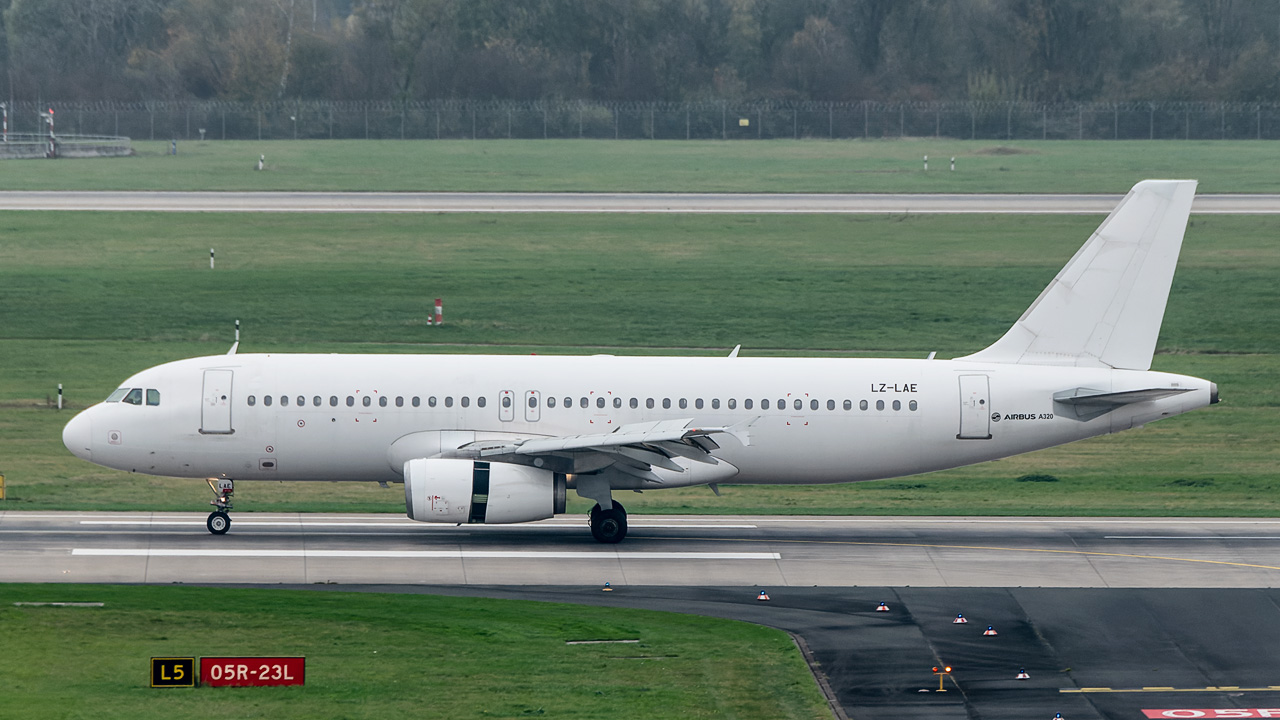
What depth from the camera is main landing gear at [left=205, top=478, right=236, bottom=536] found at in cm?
3606

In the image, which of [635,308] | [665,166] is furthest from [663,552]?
[665,166]

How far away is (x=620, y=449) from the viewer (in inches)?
1344

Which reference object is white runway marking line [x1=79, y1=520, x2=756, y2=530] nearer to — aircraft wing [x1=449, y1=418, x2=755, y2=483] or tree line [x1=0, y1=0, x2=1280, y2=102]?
aircraft wing [x1=449, y1=418, x2=755, y2=483]

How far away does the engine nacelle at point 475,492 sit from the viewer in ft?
110

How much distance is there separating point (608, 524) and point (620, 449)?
8.48 feet

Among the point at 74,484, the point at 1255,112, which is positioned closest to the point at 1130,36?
the point at 1255,112

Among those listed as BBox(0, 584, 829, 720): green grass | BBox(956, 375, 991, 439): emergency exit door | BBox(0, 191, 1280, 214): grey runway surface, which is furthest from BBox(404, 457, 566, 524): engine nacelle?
BBox(0, 191, 1280, 214): grey runway surface

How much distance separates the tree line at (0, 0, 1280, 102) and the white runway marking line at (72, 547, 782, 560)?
106261 millimetres

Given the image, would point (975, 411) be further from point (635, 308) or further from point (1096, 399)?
point (635, 308)

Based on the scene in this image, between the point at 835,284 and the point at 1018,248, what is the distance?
1223cm

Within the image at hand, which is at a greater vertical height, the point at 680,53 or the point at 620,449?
the point at 680,53

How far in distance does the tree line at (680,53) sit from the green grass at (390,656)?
366ft

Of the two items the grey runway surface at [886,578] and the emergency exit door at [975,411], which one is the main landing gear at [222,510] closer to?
the grey runway surface at [886,578]

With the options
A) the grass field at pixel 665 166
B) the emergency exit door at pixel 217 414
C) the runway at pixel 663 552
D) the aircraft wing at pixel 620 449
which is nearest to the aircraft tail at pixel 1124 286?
the runway at pixel 663 552
